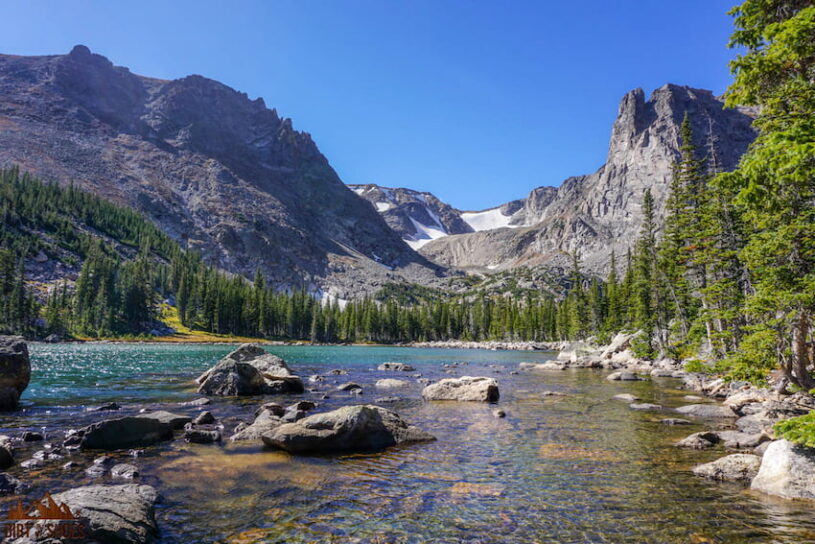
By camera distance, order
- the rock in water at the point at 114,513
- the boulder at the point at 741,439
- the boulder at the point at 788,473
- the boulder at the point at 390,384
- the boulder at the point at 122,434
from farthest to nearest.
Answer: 1. the boulder at the point at 390,384
2. the boulder at the point at 741,439
3. the boulder at the point at 122,434
4. the boulder at the point at 788,473
5. the rock in water at the point at 114,513

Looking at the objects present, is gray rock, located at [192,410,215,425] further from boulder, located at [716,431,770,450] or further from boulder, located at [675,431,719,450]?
boulder, located at [716,431,770,450]

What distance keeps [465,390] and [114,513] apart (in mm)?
21507

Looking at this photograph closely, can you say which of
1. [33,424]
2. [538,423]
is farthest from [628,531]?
[33,424]

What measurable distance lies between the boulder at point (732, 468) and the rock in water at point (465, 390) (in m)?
14.4

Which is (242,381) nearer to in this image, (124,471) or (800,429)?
(124,471)

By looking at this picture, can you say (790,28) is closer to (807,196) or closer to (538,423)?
(807,196)

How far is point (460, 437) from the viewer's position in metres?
16.9

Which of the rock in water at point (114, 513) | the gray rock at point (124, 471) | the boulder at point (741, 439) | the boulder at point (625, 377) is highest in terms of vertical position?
the rock in water at point (114, 513)

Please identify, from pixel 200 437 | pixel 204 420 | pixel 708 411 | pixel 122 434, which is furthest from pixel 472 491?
pixel 708 411

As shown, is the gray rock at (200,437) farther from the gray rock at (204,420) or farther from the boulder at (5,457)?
the boulder at (5,457)

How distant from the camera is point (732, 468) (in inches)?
475

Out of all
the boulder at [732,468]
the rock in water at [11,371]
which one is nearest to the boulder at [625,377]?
the boulder at [732,468]

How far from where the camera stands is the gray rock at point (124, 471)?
11.6 metres

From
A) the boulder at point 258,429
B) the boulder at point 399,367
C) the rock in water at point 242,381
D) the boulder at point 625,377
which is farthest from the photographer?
the boulder at point 399,367
